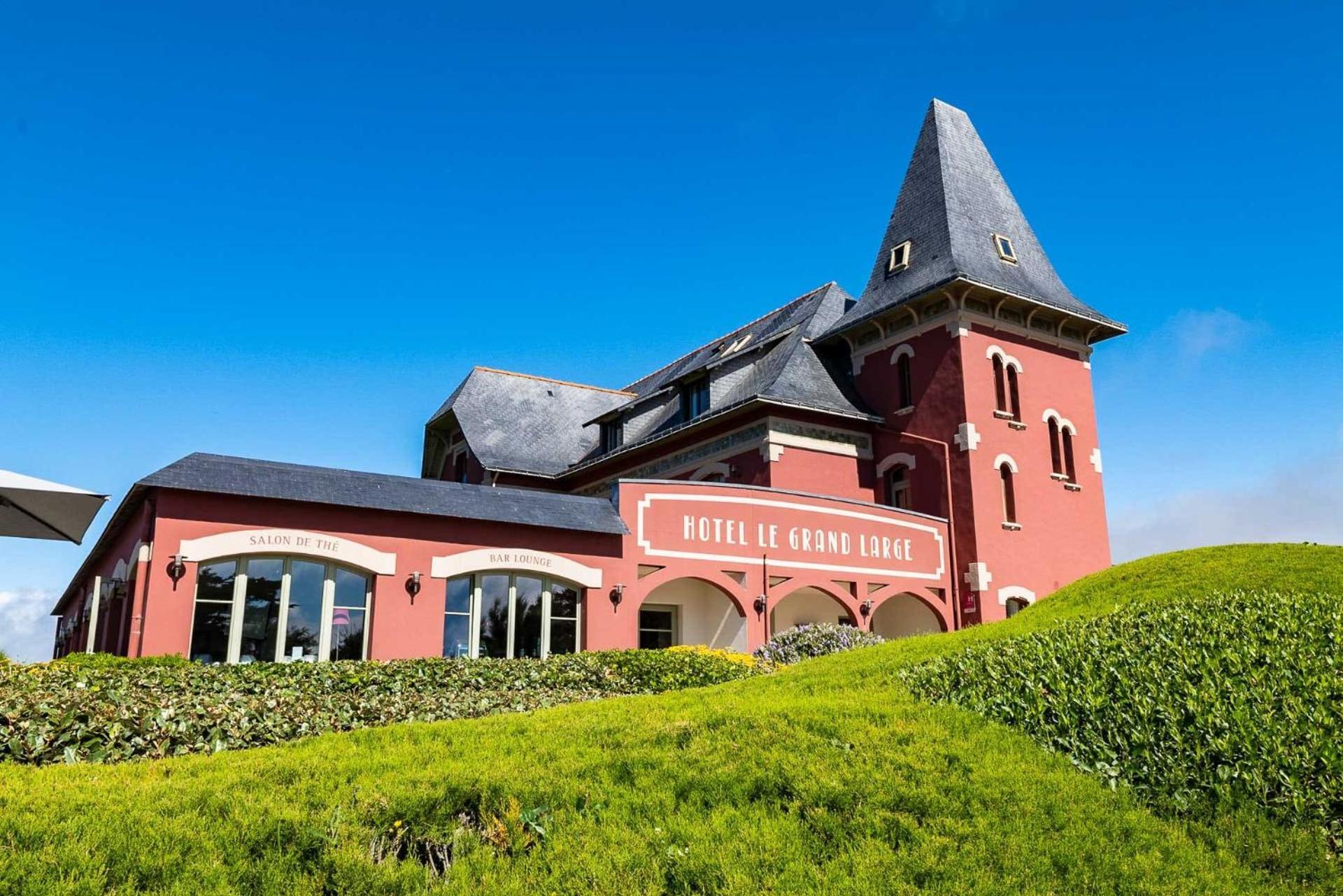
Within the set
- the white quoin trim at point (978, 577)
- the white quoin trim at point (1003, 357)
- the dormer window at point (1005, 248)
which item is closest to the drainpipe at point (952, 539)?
the white quoin trim at point (978, 577)

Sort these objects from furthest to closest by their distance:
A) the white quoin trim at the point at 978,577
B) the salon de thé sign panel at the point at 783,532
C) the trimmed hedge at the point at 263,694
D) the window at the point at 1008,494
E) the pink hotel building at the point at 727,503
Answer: the window at the point at 1008,494, the white quoin trim at the point at 978,577, the salon de thé sign panel at the point at 783,532, the pink hotel building at the point at 727,503, the trimmed hedge at the point at 263,694

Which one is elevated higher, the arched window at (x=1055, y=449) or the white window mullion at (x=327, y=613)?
the arched window at (x=1055, y=449)

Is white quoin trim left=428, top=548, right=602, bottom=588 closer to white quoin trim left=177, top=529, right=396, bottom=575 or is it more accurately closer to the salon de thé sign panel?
white quoin trim left=177, top=529, right=396, bottom=575

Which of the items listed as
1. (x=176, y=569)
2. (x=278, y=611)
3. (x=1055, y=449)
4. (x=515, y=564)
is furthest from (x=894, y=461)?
(x=176, y=569)

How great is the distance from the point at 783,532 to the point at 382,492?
927 centimetres

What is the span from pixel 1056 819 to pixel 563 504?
48.1 feet

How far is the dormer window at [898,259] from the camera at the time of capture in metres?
31.3

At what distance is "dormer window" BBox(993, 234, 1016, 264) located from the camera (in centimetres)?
3067

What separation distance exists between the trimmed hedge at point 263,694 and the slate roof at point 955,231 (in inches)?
650

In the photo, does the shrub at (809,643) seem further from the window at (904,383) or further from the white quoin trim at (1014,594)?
the window at (904,383)

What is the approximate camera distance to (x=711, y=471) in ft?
97.7

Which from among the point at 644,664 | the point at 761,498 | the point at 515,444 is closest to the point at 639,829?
the point at 644,664

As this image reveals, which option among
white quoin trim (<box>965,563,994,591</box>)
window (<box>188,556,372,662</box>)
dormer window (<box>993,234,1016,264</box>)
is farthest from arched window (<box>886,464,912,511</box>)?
window (<box>188,556,372,662</box>)

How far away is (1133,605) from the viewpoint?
40.9 feet
